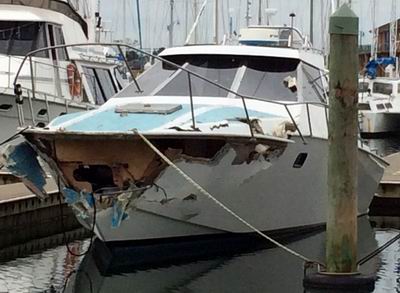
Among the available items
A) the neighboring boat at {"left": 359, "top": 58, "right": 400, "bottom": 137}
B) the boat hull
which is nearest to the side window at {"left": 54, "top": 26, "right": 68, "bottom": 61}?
the neighboring boat at {"left": 359, "top": 58, "right": 400, "bottom": 137}

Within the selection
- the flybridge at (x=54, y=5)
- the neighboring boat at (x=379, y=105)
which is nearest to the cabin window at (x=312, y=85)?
the flybridge at (x=54, y=5)

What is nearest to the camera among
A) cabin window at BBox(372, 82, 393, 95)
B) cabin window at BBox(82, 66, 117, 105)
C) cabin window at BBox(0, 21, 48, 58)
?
cabin window at BBox(0, 21, 48, 58)

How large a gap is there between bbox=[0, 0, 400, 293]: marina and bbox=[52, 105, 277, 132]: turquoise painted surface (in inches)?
1.4

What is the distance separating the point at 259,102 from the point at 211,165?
4.71 ft

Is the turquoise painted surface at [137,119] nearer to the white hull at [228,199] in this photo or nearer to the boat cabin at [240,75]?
the white hull at [228,199]

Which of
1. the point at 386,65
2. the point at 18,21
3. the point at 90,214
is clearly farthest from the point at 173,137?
the point at 386,65

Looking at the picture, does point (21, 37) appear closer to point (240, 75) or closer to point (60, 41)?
point (60, 41)

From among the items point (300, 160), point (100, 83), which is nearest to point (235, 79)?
point (300, 160)

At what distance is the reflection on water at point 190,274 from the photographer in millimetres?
11461

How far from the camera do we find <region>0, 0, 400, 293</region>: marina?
32.1 feet

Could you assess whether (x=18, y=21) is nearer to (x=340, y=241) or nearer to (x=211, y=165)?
(x=211, y=165)

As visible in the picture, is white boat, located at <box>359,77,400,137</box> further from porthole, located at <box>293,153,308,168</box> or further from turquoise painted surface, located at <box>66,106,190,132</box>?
turquoise painted surface, located at <box>66,106,190,132</box>

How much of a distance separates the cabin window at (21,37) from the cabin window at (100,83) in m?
1.45

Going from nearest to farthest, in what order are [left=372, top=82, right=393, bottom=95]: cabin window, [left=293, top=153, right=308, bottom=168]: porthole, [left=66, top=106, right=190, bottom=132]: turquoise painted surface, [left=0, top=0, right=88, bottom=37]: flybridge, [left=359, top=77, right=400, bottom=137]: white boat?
[left=66, top=106, right=190, bottom=132]: turquoise painted surface, [left=293, top=153, right=308, bottom=168]: porthole, [left=0, top=0, right=88, bottom=37]: flybridge, [left=359, top=77, right=400, bottom=137]: white boat, [left=372, top=82, right=393, bottom=95]: cabin window
